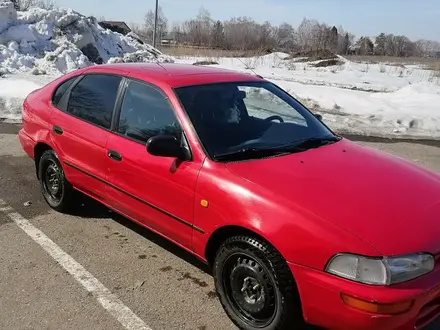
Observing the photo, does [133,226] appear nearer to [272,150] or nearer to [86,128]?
[86,128]

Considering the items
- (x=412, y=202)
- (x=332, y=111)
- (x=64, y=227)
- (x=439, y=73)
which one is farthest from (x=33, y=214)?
(x=439, y=73)

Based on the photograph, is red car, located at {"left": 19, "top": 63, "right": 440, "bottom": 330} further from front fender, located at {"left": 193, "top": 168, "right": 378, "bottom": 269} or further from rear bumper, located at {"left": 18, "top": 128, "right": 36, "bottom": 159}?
rear bumper, located at {"left": 18, "top": 128, "right": 36, "bottom": 159}

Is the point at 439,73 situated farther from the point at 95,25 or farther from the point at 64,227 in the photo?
the point at 64,227

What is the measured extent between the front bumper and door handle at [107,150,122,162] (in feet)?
5.76

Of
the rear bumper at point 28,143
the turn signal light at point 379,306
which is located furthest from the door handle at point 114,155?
the turn signal light at point 379,306

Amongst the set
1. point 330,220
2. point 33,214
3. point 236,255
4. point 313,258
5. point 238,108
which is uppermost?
point 238,108

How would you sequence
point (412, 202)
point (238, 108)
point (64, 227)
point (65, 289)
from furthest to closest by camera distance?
point (64, 227) → point (238, 108) → point (65, 289) → point (412, 202)

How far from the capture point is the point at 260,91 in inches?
166

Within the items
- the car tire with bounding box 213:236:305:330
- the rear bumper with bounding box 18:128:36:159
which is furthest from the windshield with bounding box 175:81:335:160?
the rear bumper with bounding box 18:128:36:159

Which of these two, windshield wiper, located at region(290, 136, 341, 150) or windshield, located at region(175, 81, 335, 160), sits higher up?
windshield, located at region(175, 81, 335, 160)

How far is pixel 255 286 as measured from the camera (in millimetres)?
2916

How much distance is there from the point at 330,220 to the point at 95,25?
19469 millimetres

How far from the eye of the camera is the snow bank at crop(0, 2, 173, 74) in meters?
15.5

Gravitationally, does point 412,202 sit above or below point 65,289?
above
